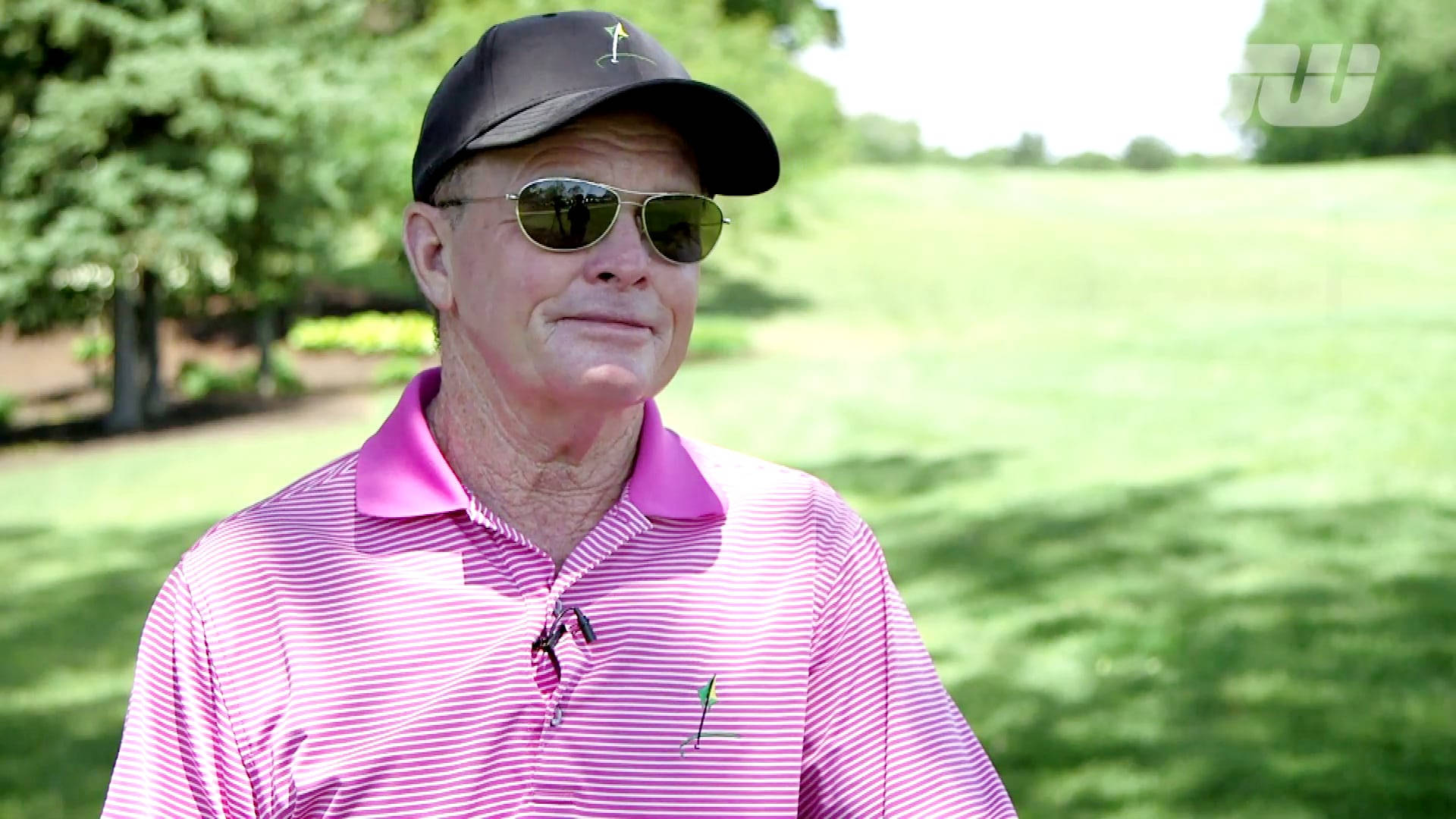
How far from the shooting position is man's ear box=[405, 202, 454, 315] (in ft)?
7.11

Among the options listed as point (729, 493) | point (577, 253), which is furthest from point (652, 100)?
point (729, 493)

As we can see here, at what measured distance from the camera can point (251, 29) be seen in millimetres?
18156

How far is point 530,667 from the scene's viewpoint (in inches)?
75.9

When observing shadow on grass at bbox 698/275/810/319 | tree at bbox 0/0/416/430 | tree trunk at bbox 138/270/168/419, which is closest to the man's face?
tree at bbox 0/0/416/430

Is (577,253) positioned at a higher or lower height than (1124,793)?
higher

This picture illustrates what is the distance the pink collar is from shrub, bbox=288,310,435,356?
70.6 feet

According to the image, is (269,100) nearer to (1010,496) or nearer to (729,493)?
(1010,496)

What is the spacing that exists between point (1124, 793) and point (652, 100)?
4066mm

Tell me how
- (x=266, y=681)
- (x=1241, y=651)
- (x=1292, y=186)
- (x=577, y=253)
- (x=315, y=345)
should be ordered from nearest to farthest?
(x=266, y=681) < (x=577, y=253) < (x=1241, y=651) < (x=315, y=345) < (x=1292, y=186)

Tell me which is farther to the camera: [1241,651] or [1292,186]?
[1292,186]

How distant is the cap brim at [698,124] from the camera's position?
1.93m

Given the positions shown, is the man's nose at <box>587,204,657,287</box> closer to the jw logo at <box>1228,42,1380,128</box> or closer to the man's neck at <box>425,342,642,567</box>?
the man's neck at <box>425,342,642,567</box>

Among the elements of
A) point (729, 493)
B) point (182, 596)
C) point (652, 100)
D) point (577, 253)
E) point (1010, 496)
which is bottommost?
point (1010, 496)

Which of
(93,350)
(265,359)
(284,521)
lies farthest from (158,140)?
(284,521)
